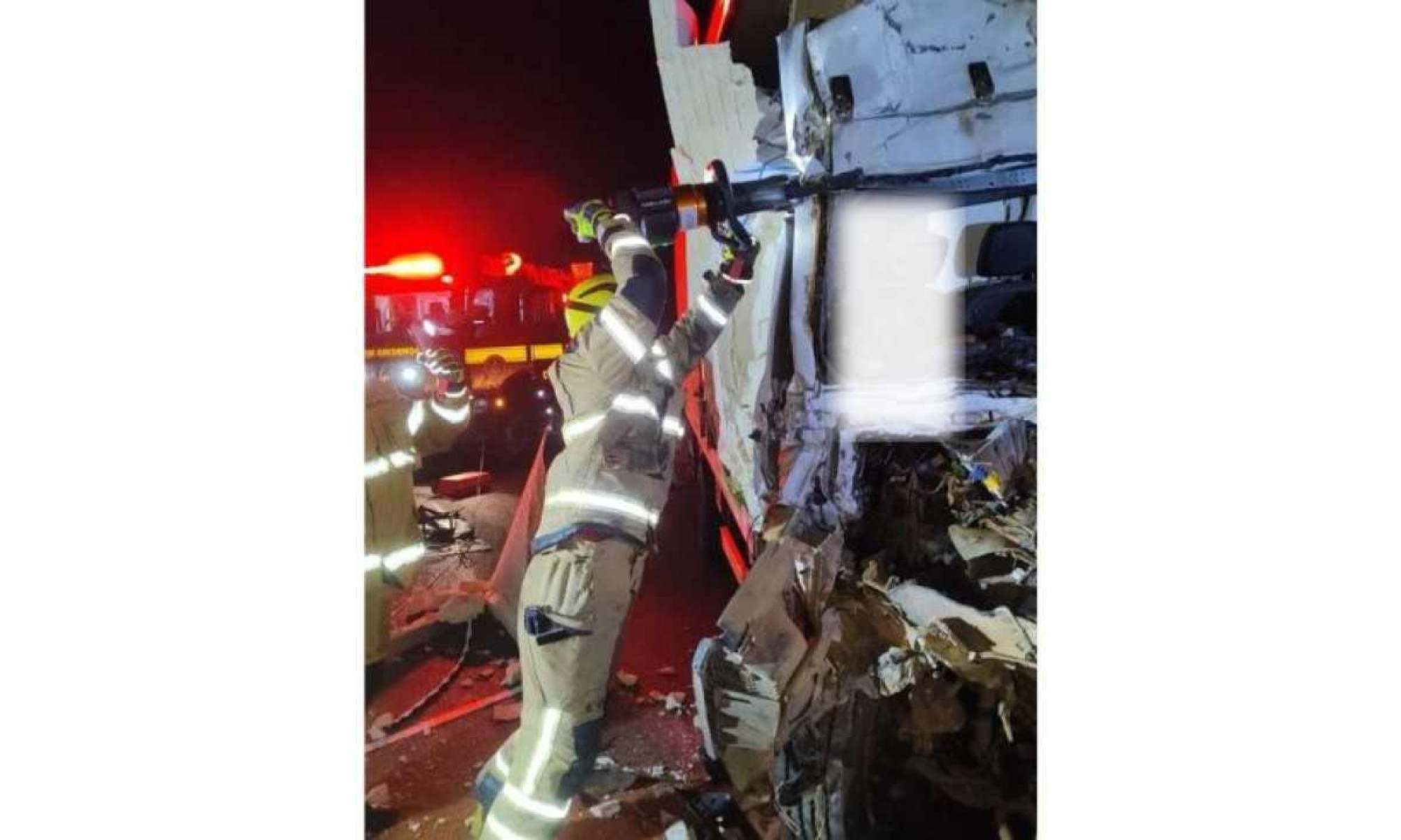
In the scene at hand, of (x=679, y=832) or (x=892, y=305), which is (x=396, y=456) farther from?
(x=892, y=305)

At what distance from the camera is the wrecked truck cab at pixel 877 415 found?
1.11 m

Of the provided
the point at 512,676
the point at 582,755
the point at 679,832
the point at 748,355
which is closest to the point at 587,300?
the point at 748,355

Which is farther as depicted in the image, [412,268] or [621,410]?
[621,410]

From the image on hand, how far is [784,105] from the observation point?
1.48m

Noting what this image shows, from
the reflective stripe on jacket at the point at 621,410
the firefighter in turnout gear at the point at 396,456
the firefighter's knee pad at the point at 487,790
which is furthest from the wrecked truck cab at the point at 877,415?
the firefighter in turnout gear at the point at 396,456

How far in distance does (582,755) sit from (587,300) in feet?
3.09

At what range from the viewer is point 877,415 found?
4.19 ft

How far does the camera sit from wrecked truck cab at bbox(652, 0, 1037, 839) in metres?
1.11

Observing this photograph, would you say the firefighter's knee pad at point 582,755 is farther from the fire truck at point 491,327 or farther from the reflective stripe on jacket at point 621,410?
the fire truck at point 491,327

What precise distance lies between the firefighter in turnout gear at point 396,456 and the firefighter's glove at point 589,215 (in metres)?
0.37

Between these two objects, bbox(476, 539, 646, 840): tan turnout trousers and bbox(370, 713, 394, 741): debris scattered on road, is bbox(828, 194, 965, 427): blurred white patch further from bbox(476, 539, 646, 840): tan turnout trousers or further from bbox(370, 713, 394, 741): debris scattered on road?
bbox(370, 713, 394, 741): debris scattered on road
